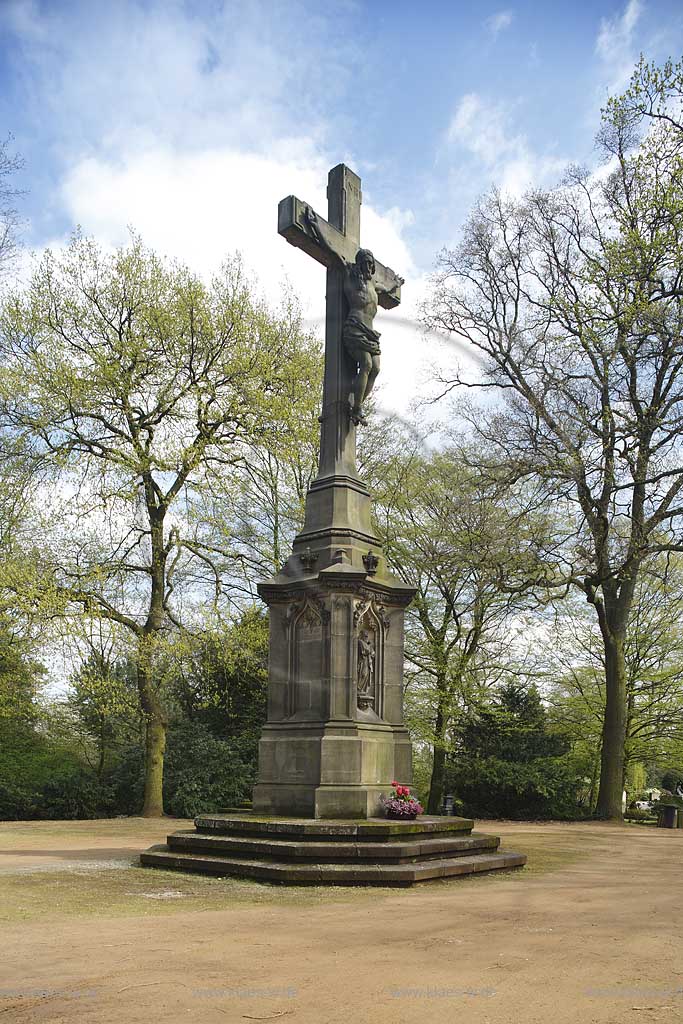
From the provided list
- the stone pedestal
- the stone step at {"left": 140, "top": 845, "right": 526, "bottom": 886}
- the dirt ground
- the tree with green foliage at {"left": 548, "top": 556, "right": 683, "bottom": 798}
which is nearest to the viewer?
the dirt ground

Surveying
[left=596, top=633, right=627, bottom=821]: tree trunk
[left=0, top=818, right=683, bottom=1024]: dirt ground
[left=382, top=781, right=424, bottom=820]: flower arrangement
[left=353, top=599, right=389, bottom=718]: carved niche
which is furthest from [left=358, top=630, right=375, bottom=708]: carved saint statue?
[left=596, top=633, right=627, bottom=821]: tree trunk

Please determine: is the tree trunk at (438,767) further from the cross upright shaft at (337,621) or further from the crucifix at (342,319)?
the crucifix at (342,319)

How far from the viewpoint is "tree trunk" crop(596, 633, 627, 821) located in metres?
19.9

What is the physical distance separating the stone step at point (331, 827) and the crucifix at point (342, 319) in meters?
4.75

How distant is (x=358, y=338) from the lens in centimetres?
1233

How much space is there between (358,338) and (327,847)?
6847 millimetres

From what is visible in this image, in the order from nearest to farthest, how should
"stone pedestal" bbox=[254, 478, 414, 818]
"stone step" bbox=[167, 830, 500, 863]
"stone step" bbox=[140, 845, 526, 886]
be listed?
"stone step" bbox=[140, 845, 526, 886] < "stone step" bbox=[167, 830, 500, 863] < "stone pedestal" bbox=[254, 478, 414, 818]

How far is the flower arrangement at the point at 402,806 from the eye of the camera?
400 inches

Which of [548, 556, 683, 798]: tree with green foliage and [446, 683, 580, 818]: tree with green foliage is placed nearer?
[446, 683, 580, 818]: tree with green foliage

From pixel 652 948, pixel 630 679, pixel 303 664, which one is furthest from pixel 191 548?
pixel 652 948

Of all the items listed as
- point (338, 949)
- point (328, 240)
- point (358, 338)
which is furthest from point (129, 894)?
point (328, 240)

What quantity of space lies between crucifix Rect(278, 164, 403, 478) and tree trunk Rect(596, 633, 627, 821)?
1099 cm

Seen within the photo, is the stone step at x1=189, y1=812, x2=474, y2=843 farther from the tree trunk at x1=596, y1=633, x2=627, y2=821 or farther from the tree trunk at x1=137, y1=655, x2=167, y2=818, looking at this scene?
the tree trunk at x1=596, y1=633, x2=627, y2=821

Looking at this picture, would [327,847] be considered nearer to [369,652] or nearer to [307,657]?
[307,657]
